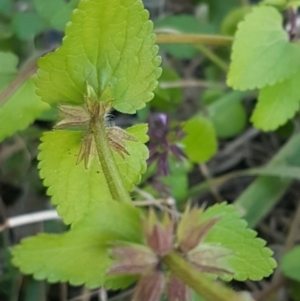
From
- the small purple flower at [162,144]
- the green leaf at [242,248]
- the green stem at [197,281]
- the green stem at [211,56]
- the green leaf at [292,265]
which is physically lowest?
the green leaf at [292,265]

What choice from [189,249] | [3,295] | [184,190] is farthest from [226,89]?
[189,249]

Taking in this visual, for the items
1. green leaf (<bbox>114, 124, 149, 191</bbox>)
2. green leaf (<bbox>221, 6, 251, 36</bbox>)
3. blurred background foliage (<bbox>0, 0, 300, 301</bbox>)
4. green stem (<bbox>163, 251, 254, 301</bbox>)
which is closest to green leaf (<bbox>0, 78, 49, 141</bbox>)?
blurred background foliage (<bbox>0, 0, 300, 301</bbox>)

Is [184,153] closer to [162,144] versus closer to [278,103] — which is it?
[162,144]

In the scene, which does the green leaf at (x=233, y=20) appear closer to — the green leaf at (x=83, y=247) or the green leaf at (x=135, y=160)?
the green leaf at (x=135, y=160)

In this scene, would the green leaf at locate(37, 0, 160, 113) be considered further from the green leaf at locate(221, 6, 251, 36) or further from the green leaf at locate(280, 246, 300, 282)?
the green leaf at locate(221, 6, 251, 36)

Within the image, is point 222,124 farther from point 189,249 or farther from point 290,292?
point 189,249

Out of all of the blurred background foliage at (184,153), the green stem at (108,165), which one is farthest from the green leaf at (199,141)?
the green stem at (108,165)
